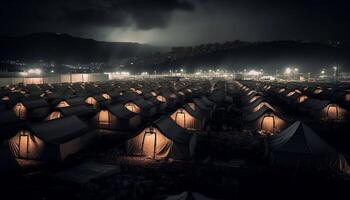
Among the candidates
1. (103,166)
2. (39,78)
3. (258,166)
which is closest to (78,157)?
(103,166)

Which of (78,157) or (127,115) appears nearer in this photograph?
(78,157)

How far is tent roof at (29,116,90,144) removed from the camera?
16083 millimetres

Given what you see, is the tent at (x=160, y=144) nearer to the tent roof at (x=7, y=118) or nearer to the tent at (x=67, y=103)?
the tent roof at (x=7, y=118)

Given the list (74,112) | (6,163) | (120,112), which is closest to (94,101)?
(74,112)

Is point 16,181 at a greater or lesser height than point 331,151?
lesser

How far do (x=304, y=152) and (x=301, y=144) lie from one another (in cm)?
55

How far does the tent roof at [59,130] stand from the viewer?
16.1 m

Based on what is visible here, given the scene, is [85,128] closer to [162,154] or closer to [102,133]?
[102,133]

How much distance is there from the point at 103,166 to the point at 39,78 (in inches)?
2977

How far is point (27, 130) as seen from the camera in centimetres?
1603

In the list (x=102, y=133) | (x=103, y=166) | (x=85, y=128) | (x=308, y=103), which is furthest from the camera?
(x=308, y=103)

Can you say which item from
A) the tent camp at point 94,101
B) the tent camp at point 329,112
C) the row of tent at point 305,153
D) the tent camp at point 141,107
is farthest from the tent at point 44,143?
the tent camp at point 329,112

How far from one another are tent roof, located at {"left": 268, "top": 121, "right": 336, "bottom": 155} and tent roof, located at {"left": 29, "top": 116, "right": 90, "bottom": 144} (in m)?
13.7

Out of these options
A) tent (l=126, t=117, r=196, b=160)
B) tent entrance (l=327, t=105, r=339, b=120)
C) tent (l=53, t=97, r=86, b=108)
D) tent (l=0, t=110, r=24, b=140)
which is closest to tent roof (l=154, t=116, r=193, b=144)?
tent (l=126, t=117, r=196, b=160)
